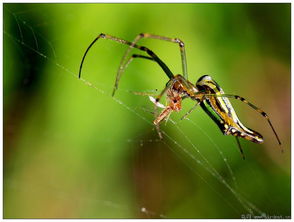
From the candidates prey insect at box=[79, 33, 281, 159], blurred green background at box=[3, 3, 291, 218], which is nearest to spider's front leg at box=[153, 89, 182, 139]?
prey insect at box=[79, 33, 281, 159]

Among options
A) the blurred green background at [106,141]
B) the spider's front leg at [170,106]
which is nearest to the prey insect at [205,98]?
the spider's front leg at [170,106]

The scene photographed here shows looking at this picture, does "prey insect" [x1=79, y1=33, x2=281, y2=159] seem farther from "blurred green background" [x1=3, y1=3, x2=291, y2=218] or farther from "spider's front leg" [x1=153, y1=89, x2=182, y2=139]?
"blurred green background" [x1=3, y1=3, x2=291, y2=218]

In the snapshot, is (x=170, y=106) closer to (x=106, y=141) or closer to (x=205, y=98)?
(x=205, y=98)

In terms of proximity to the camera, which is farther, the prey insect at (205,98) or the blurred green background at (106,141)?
the blurred green background at (106,141)

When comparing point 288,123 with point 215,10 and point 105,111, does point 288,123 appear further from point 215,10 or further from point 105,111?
point 105,111

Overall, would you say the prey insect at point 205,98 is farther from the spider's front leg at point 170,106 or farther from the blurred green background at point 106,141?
the blurred green background at point 106,141

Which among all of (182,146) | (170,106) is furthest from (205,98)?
(182,146)

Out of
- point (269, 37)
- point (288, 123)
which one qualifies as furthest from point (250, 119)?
point (269, 37)

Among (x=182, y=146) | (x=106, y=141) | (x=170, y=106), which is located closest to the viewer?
(x=170, y=106)
